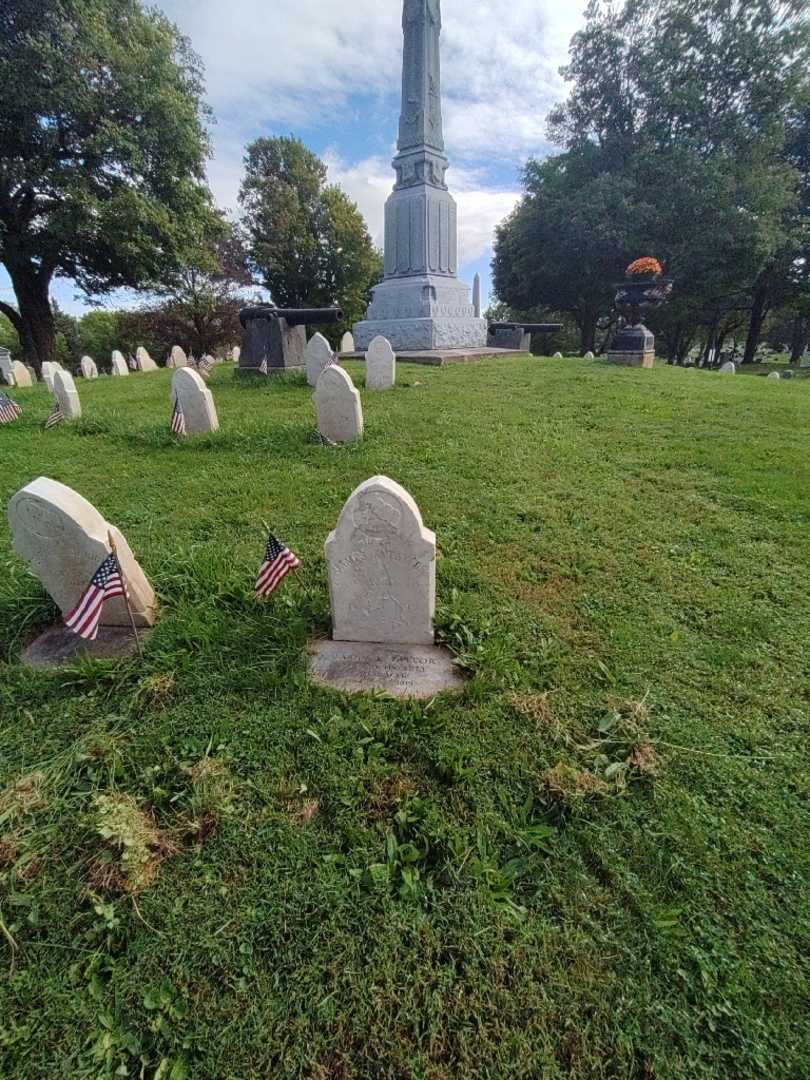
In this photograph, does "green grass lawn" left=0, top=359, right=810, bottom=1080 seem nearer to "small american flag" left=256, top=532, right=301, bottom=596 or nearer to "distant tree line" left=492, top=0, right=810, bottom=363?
→ "small american flag" left=256, top=532, right=301, bottom=596

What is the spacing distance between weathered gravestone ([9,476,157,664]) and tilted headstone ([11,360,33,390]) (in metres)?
14.2

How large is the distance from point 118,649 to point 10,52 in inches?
696

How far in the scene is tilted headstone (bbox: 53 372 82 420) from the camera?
744 cm

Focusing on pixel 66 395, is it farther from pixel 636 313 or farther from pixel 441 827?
pixel 636 313

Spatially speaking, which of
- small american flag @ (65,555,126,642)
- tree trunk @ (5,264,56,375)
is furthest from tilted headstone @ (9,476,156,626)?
tree trunk @ (5,264,56,375)

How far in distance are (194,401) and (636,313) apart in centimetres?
1069

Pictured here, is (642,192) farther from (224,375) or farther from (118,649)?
(118,649)

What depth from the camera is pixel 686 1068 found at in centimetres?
134

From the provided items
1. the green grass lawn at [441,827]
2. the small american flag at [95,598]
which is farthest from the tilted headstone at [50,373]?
the small american flag at [95,598]

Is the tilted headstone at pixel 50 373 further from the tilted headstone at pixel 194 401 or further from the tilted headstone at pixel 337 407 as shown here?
the tilted headstone at pixel 337 407

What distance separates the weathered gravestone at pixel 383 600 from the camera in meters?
2.59

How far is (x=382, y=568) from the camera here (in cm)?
271

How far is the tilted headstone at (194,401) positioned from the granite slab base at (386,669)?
4730 mm

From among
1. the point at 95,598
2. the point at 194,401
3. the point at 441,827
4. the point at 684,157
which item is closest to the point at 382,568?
the point at 441,827
